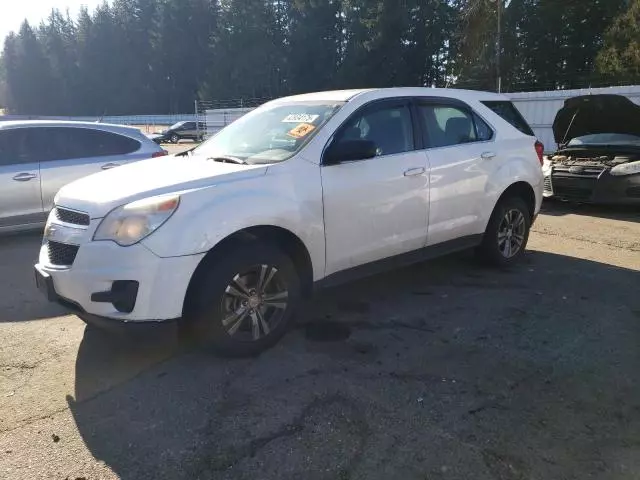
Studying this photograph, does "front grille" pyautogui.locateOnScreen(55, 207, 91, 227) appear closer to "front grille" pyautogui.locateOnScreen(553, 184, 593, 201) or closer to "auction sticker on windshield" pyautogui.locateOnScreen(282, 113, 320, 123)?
"auction sticker on windshield" pyautogui.locateOnScreen(282, 113, 320, 123)

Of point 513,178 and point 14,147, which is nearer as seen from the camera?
point 513,178

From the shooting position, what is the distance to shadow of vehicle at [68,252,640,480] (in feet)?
8.72

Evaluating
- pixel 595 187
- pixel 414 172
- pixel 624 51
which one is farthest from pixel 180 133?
pixel 414 172

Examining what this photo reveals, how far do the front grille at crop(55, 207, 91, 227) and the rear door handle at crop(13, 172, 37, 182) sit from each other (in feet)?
11.8

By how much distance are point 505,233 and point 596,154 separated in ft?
15.6

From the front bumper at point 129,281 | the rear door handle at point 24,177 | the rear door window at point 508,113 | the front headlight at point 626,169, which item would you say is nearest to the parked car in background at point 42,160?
the rear door handle at point 24,177

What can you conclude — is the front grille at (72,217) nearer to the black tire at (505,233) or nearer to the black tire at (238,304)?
the black tire at (238,304)

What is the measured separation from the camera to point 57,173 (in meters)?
7.08

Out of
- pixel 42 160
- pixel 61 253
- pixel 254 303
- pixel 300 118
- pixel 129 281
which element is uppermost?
pixel 300 118

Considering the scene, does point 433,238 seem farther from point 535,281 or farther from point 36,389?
point 36,389

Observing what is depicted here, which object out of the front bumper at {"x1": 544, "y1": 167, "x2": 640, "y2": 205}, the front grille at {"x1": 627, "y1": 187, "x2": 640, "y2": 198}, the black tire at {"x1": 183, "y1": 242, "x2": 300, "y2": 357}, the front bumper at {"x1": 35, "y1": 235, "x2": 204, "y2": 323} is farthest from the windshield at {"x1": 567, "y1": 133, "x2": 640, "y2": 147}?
the front bumper at {"x1": 35, "y1": 235, "x2": 204, "y2": 323}

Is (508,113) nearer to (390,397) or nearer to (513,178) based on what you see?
(513,178)

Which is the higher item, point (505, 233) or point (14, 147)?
point (14, 147)

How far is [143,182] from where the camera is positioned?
11.9ft
